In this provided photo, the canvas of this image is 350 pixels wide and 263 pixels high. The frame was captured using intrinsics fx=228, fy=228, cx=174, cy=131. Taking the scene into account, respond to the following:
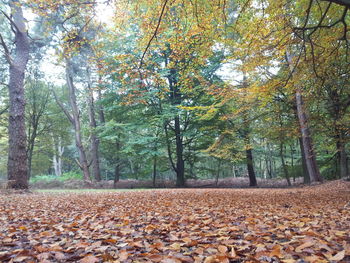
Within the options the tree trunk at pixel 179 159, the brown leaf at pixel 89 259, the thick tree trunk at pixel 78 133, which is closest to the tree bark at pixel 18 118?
the thick tree trunk at pixel 78 133

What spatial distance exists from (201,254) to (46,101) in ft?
57.5

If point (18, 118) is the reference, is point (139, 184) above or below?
below

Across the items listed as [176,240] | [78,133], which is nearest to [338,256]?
[176,240]

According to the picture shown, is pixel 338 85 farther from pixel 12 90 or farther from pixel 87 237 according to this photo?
pixel 12 90

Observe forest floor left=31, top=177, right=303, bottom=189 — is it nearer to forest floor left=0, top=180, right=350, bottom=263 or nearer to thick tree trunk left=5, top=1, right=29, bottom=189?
thick tree trunk left=5, top=1, right=29, bottom=189

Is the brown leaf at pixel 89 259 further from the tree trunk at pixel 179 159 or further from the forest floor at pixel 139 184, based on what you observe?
the forest floor at pixel 139 184

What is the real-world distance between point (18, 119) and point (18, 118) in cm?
4

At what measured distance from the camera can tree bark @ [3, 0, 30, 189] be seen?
769cm

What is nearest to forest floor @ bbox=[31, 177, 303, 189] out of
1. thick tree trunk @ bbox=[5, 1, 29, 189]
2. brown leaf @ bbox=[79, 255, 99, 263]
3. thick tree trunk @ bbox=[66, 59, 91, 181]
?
thick tree trunk @ bbox=[66, 59, 91, 181]

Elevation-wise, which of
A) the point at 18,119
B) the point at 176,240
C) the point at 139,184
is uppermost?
the point at 18,119

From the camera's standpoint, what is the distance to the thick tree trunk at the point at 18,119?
7.69 metres

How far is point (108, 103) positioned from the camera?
15.1 m

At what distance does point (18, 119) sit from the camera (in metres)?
7.94

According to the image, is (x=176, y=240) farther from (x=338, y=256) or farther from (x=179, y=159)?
(x=179, y=159)
